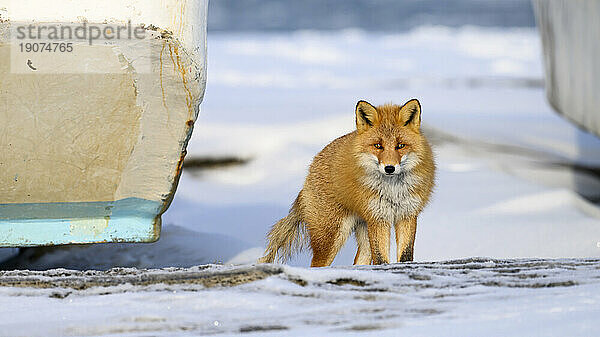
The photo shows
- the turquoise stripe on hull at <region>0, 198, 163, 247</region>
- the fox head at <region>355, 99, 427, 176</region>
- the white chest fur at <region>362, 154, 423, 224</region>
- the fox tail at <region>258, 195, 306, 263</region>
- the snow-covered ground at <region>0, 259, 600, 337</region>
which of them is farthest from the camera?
the fox tail at <region>258, 195, 306, 263</region>

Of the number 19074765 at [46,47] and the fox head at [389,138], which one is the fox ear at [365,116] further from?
the number 19074765 at [46,47]

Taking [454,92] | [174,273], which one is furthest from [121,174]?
[454,92]

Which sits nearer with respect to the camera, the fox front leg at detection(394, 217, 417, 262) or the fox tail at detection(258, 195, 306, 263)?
the fox front leg at detection(394, 217, 417, 262)

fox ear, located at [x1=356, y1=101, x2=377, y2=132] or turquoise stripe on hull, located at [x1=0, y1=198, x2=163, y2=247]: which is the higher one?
fox ear, located at [x1=356, y1=101, x2=377, y2=132]

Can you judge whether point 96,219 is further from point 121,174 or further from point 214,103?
point 214,103

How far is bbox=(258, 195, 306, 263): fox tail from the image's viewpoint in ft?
12.3

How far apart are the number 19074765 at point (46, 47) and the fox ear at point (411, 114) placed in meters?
1.45

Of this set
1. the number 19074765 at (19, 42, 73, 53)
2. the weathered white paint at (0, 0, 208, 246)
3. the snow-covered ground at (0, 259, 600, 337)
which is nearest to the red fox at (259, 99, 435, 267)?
the snow-covered ground at (0, 259, 600, 337)

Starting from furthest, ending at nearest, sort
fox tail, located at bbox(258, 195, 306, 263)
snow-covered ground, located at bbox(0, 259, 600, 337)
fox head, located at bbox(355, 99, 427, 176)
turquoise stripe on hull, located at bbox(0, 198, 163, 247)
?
fox tail, located at bbox(258, 195, 306, 263), turquoise stripe on hull, located at bbox(0, 198, 163, 247), fox head, located at bbox(355, 99, 427, 176), snow-covered ground, located at bbox(0, 259, 600, 337)

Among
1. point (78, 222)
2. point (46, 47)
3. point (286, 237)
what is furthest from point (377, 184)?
point (46, 47)

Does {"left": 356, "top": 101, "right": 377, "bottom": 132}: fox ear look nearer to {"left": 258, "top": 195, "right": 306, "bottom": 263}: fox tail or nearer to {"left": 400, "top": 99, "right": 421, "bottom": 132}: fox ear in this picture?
{"left": 400, "top": 99, "right": 421, "bottom": 132}: fox ear

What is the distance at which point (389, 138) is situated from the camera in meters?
3.18

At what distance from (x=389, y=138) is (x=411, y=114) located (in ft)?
0.58

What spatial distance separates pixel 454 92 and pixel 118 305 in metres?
8.10
